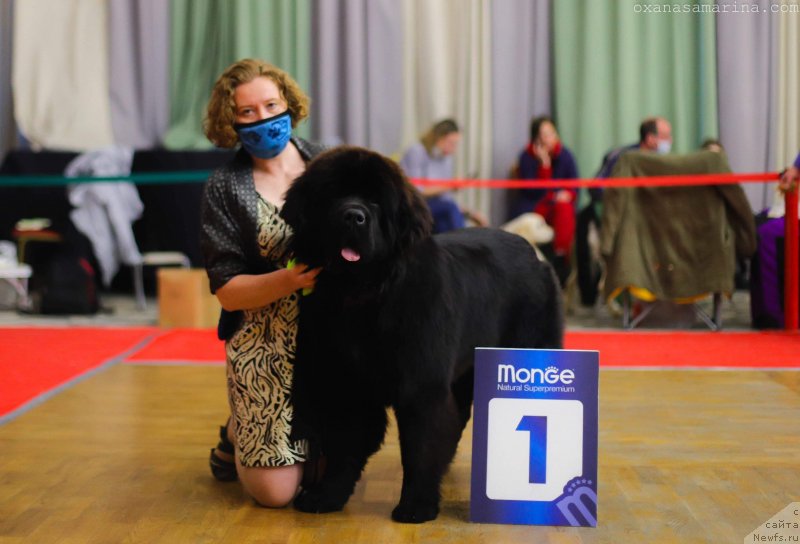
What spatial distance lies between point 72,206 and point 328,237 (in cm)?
592

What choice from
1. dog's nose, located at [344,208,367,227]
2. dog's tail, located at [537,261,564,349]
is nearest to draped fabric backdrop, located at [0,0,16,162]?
dog's tail, located at [537,261,564,349]

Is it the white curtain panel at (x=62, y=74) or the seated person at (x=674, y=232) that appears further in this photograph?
the white curtain panel at (x=62, y=74)

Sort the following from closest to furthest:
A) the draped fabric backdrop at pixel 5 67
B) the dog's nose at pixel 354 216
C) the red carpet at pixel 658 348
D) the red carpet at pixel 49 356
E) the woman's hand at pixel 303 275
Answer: the dog's nose at pixel 354 216, the woman's hand at pixel 303 275, the red carpet at pixel 49 356, the red carpet at pixel 658 348, the draped fabric backdrop at pixel 5 67

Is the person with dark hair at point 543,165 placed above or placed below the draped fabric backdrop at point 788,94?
below

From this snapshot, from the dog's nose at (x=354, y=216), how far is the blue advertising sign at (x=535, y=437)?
1.65 feet

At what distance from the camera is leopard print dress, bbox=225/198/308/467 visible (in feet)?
8.64

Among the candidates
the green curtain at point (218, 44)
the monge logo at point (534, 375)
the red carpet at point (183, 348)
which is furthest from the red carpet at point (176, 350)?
the green curtain at point (218, 44)

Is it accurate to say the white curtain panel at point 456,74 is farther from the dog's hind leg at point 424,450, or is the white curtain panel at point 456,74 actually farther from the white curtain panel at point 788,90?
the dog's hind leg at point 424,450

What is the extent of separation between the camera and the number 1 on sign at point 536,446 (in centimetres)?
243

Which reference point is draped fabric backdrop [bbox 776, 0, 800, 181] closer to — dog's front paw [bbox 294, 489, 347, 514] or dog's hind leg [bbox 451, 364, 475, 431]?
dog's hind leg [bbox 451, 364, 475, 431]

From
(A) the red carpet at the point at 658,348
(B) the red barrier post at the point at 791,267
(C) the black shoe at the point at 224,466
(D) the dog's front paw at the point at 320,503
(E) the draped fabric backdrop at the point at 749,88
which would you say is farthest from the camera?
(E) the draped fabric backdrop at the point at 749,88

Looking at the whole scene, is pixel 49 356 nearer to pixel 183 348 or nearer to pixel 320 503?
pixel 183 348

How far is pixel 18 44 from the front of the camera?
336 inches

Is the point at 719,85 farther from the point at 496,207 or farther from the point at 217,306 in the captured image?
the point at 217,306
